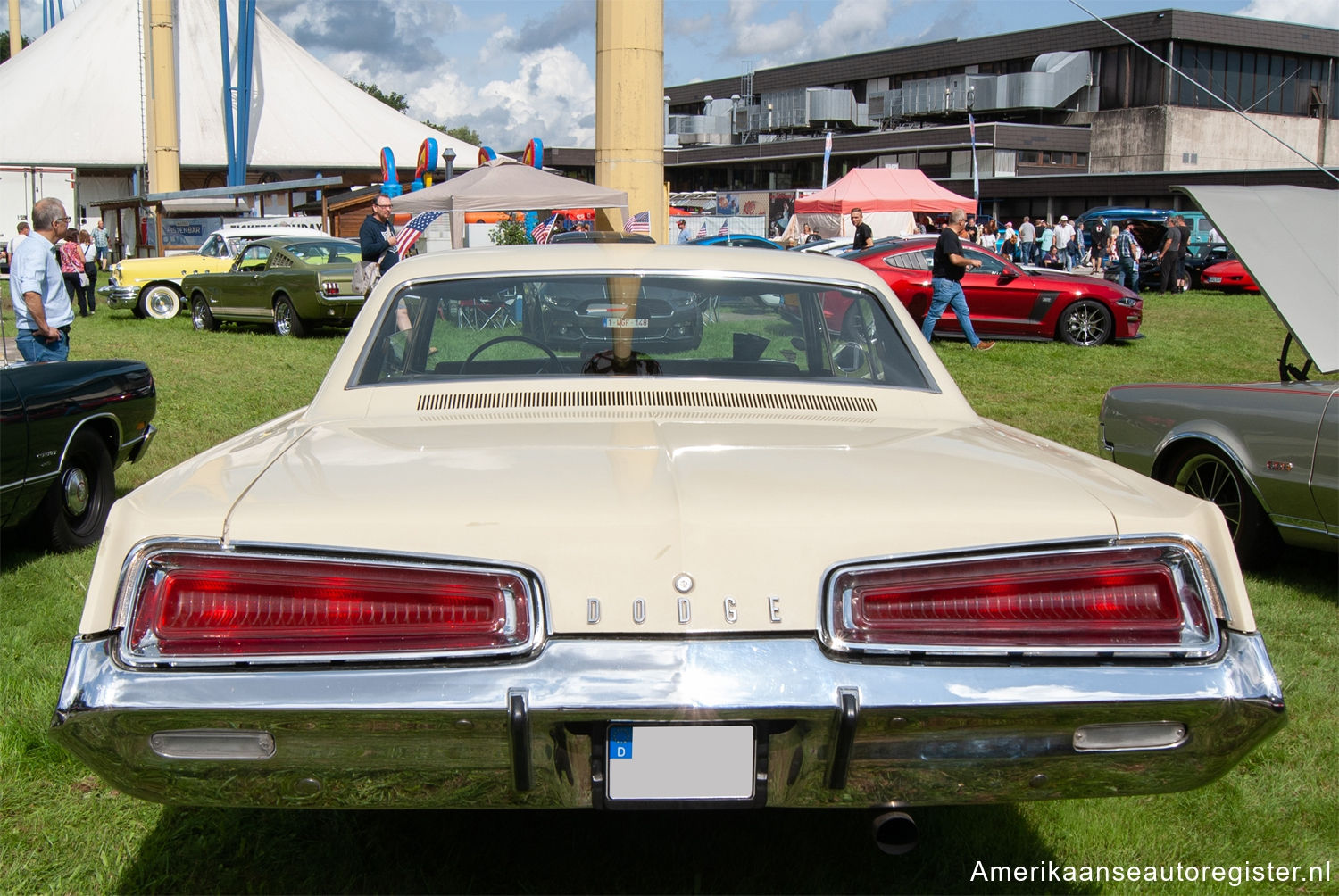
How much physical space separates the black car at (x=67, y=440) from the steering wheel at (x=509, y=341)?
243 centimetres

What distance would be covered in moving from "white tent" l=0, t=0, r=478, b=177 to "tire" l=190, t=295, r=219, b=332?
2537 cm

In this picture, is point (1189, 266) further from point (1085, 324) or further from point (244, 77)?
point (244, 77)

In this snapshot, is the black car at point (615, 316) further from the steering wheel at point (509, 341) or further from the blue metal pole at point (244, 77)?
the blue metal pole at point (244, 77)

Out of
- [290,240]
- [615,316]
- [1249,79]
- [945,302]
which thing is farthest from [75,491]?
[1249,79]

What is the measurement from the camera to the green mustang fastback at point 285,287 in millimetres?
17188

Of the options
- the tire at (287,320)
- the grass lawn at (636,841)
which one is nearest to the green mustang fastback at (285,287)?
the tire at (287,320)

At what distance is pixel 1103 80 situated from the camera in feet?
190

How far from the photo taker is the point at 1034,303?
15617 millimetres

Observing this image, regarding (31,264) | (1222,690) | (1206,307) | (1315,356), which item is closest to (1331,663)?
(1315,356)

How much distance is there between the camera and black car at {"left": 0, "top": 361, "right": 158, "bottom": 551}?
517 cm

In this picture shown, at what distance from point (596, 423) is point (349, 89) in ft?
170

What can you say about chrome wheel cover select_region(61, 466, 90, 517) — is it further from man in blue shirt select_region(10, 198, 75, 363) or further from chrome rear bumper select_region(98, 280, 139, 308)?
chrome rear bumper select_region(98, 280, 139, 308)

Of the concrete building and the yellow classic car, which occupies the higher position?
the concrete building

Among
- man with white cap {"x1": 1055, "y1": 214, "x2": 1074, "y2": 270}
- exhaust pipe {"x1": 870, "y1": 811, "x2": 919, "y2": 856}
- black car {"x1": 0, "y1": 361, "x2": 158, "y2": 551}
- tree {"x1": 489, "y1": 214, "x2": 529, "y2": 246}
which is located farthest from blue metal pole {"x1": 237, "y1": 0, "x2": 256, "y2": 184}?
exhaust pipe {"x1": 870, "y1": 811, "x2": 919, "y2": 856}
